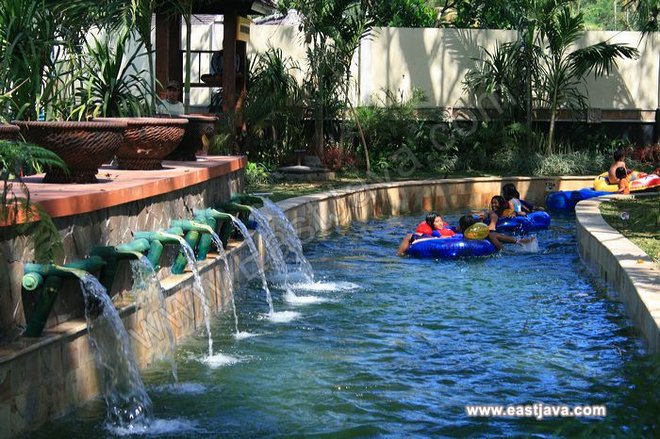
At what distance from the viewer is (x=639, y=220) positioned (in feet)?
Result: 48.8

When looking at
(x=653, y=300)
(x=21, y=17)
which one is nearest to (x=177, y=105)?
(x=21, y=17)

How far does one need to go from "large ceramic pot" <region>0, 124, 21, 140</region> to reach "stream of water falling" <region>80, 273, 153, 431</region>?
1.29 metres

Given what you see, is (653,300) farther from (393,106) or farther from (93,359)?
(393,106)

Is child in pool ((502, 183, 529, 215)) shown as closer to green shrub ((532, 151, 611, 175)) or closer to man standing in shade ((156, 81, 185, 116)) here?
green shrub ((532, 151, 611, 175))

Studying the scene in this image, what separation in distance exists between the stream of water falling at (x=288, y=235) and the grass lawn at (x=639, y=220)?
12.9 feet

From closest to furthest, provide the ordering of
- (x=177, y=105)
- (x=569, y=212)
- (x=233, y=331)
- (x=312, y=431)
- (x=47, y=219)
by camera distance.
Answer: (x=47, y=219) → (x=312, y=431) → (x=233, y=331) → (x=177, y=105) → (x=569, y=212)

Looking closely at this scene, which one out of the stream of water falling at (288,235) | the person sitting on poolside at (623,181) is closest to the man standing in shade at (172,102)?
the stream of water falling at (288,235)

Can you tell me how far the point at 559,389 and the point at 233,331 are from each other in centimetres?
323

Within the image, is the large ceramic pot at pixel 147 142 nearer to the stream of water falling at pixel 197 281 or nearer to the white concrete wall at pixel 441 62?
the stream of water falling at pixel 197 281

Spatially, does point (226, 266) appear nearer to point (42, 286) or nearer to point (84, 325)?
point (84, 325)

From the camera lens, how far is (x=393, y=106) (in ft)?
76.1

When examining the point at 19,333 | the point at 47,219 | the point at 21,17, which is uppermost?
the point at 21,17

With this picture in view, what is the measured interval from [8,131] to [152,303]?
1758 millimetres

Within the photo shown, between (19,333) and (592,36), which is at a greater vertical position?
(592,36)
